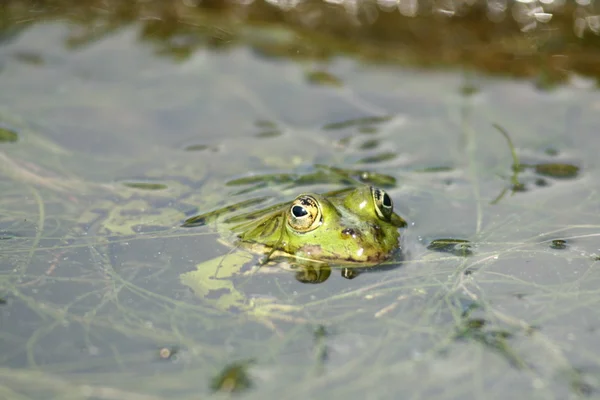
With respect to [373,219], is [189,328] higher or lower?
lower

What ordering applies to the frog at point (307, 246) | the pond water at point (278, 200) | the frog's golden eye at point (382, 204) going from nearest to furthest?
the pond water at point (278, 200) < the frog at point (307, 246) < the frog's golden eye at point (382, 204)

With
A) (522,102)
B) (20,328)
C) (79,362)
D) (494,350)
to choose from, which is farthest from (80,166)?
(522,102)

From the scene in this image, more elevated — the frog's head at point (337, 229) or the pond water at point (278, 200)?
the frog's head at point (337, 229)

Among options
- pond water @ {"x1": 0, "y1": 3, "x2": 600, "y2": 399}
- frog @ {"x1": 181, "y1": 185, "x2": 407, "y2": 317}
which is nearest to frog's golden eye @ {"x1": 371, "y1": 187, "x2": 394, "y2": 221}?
frog @ {"x1": 181, "y1": 185, "x2": 407, "y2": 317}

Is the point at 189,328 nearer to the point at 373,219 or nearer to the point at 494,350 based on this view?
the point at 373,219

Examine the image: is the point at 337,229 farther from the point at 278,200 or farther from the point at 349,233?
the point at 278,200

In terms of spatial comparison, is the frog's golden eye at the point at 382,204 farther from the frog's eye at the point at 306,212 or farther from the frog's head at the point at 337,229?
the frog's eye at the point at 306,212

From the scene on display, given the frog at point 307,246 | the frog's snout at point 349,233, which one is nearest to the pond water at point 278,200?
the frog at point 307,246

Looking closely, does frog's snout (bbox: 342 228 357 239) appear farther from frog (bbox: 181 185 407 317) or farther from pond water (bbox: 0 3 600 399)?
pond water (bbox: 0 3 600 399)
